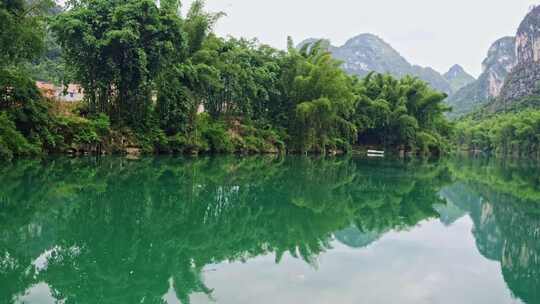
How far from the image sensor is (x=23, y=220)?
552 cm

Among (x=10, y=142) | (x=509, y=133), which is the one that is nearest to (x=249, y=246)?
(x=10, y=142)

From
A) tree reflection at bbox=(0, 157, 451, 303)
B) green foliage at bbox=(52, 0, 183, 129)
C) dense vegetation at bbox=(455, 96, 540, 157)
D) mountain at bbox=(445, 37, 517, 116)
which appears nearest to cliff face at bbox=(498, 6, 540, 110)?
dense vegetation at bbox=(455, 96, 540, 157)

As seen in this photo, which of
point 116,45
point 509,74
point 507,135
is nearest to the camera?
point 116,45

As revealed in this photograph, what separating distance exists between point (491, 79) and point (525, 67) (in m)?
57.8

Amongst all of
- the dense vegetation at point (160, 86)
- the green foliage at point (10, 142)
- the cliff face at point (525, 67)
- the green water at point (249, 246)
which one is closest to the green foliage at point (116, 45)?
the dense vegetation at point (160, 86)

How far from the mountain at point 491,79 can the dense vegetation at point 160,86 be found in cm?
12065

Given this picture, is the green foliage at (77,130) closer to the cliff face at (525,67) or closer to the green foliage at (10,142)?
the green foliage at (10,142)

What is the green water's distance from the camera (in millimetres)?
3566

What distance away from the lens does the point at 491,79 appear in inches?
5960

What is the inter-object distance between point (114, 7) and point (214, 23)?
599 cm

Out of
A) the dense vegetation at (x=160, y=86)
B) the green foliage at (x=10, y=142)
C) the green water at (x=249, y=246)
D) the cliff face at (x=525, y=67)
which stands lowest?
the green water at (x=249, y=246)

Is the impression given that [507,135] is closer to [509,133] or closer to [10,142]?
[509,133]

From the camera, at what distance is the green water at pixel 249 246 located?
11.7 feet

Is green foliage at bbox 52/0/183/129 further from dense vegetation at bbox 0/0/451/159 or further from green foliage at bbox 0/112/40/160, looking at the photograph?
green foliage at bbox 0/112/40/160
